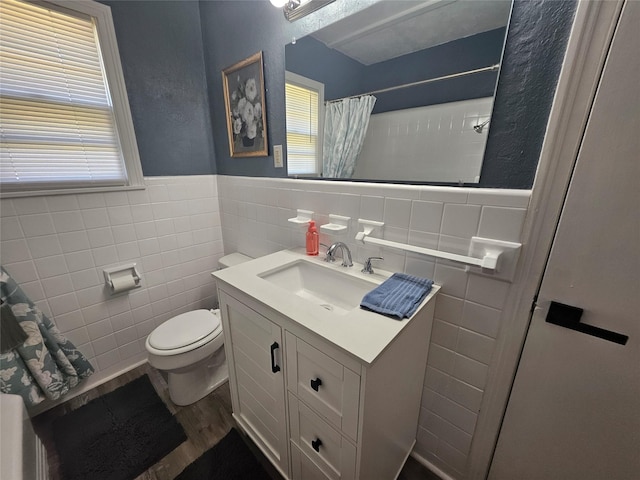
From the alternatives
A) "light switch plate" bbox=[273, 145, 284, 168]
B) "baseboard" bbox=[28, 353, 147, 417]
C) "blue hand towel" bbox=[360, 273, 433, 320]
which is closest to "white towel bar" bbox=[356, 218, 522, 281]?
"blue hand towel" bbox=[360, 273, 433, 320]

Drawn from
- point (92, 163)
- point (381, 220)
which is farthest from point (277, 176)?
point (92, 163)

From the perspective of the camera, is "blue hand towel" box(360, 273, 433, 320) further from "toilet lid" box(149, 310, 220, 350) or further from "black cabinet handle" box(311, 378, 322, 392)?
"toilet lid" box(149, 310, 220, 350)

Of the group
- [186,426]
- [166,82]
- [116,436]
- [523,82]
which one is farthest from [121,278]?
[523,82]

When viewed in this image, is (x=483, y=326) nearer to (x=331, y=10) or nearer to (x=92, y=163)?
(x=331, y=10)

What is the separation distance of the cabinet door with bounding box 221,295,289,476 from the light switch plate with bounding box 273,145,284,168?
31.1 inches

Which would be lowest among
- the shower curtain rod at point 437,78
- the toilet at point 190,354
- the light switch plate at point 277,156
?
the toilet at point 190,354

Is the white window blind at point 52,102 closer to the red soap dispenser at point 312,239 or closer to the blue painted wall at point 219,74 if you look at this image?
the blue painted wall at point 219,74

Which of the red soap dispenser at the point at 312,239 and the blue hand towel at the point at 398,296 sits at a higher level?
the red soap dispenser at the point at 312,239

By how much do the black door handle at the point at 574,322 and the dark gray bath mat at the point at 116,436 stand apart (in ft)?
5.54

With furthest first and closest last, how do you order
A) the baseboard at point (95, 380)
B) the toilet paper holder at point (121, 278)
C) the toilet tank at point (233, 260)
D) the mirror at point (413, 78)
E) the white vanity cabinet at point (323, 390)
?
the toilet tank at point (233, 260)
the toilet paper holder at point (121, 278)
the baseboard at point (95, 380)
the mirror at point (413, 78)
the white vanity cabinet at point (323, 390)

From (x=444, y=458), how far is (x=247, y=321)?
105cm

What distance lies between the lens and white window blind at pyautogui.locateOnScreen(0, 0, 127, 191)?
3.77 ft

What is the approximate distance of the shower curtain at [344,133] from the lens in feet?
3.76

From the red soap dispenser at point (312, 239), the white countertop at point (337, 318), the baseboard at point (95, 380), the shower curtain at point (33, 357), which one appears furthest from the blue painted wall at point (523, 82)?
the baseboard at point (95, 380)
